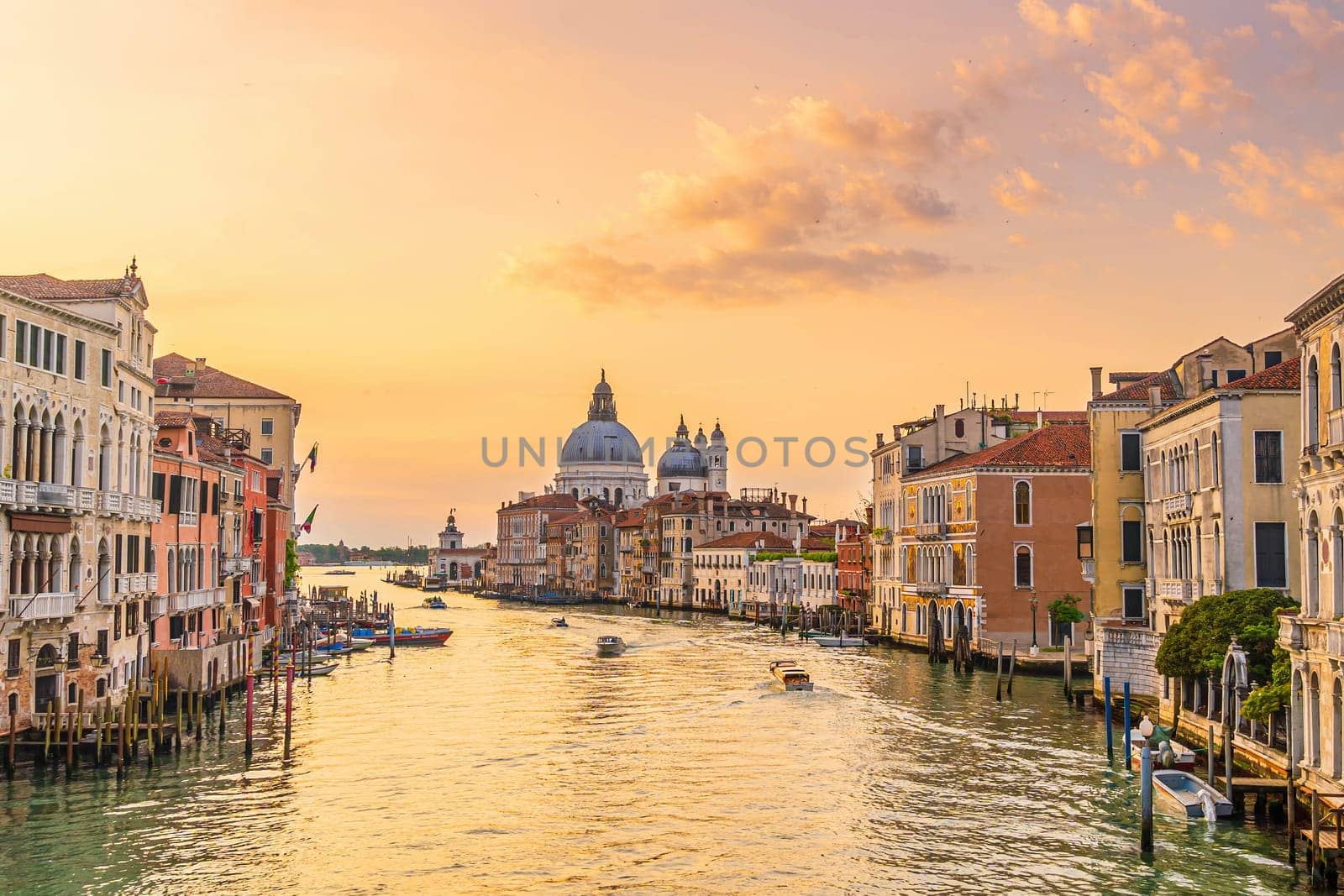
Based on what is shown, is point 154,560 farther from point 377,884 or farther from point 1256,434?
point 1256,434

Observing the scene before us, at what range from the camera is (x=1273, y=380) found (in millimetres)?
26859

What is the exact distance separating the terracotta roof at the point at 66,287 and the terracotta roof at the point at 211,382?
27345 millimetres

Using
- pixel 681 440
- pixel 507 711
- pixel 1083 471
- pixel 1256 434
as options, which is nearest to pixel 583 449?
pixel 681 440

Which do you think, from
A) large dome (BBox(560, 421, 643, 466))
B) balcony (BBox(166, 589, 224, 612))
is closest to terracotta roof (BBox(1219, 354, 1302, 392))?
balcony (BBox(166, 589, 224, 612))

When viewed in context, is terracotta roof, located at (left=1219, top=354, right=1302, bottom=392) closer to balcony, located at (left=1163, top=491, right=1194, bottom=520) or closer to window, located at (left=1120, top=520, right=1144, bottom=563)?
balcony, located at (left=1163, top=491, right=1194, bottom=520)

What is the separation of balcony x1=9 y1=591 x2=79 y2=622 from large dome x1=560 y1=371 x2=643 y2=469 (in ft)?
453

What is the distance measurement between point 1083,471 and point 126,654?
3137cm

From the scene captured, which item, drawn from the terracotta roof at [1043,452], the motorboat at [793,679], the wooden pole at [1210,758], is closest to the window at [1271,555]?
the wooden pole at [1210,758]

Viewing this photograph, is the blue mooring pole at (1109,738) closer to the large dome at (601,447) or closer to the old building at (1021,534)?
the old building at (1021,534)

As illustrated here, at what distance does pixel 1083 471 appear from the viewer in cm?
4872

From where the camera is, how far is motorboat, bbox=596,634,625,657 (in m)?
57.0

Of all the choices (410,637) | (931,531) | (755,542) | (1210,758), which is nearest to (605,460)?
(755,542)

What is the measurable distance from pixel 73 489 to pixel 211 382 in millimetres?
31920

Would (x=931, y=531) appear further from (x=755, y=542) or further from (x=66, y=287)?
(x=755, y=542)
